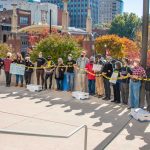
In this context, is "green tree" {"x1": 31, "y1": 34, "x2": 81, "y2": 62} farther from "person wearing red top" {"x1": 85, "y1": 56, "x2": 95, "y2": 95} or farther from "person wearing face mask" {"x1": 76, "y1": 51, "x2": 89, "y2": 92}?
"person wearing red top" {"x1": 85, "y1": 56, "x2": 95, "y2": 95}

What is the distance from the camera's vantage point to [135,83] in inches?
481

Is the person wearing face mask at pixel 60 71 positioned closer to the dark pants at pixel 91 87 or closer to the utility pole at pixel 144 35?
the dark pants at pixel 91 87

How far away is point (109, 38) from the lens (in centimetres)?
6519

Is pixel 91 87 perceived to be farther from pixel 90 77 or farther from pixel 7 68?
pixel 7 68

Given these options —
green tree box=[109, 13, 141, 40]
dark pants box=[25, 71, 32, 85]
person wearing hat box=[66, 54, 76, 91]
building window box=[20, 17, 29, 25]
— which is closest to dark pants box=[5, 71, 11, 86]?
dark pants box=[25, 71, 32, 85]

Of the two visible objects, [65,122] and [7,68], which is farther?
[7,68]

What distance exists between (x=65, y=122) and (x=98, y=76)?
4232 mm

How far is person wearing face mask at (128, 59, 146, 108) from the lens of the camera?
12078mm

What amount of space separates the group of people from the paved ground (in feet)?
1.99

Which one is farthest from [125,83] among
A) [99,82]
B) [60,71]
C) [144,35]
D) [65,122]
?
[60,71]

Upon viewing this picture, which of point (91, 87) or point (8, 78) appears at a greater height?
point (8, 78)

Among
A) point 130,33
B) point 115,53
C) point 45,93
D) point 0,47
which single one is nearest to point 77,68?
point 45,93

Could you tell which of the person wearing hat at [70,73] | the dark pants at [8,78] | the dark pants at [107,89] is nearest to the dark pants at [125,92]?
the dark pants at [107,89]

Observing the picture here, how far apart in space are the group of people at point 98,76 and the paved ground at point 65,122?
607mm
